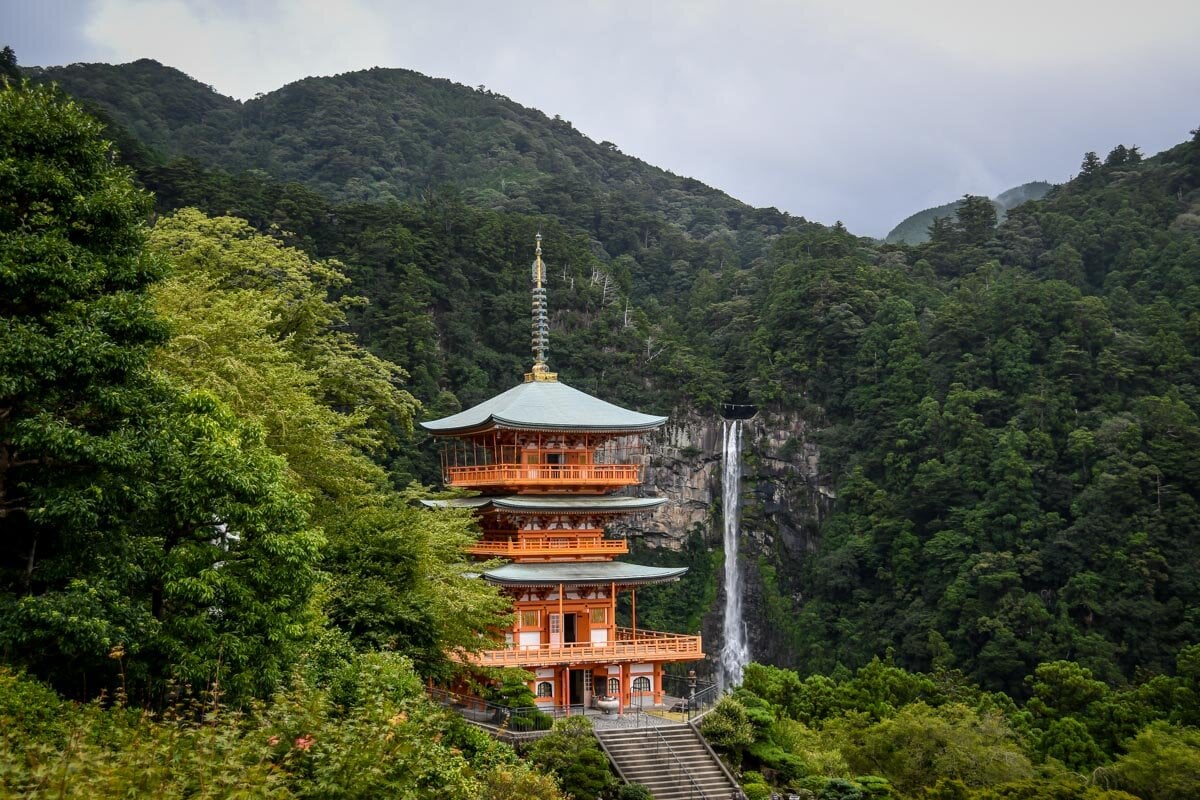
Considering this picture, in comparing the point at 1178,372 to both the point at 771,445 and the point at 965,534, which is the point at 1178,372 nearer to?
the point at 965,534

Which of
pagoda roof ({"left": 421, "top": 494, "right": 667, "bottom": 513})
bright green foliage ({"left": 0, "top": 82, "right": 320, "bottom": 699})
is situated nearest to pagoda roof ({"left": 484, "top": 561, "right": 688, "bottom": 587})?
pagoda roof ({"left": 421, "top": 494, "right": 667, "bottom": 513})

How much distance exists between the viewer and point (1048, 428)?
159 ft

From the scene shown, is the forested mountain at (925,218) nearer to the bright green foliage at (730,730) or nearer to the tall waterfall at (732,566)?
the tall waterfall at (732,566)

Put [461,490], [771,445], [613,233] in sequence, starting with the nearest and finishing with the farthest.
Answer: [461,490] < [771,445] < [613,233]

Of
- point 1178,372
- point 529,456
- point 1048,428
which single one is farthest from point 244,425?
point 1178,372

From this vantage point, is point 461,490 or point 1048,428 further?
point 1048,428

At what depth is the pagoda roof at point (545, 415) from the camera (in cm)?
2434

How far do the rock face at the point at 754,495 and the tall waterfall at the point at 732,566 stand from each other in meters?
0.39

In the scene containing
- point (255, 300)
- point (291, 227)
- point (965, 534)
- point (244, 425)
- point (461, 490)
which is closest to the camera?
point (244, 425)

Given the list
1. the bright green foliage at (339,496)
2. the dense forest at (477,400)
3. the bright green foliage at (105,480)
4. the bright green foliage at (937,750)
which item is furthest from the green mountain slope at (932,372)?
the bright green foliage at (105,480)

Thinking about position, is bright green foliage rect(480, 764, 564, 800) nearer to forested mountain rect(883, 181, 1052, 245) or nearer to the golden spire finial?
the golden spire finial

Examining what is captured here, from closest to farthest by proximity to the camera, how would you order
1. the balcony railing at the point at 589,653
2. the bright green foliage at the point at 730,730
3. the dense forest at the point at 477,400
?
the dense forest at the point at 477,400, the bright green foliage at the point at 730,730, the balcony railing at the point at 589,653

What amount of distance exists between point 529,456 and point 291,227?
1249 inches

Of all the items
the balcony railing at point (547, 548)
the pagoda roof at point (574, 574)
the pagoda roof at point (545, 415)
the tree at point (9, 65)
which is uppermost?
the tree at point (9, 65)
